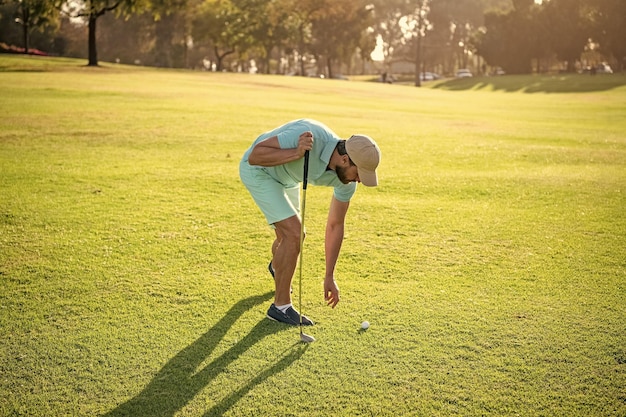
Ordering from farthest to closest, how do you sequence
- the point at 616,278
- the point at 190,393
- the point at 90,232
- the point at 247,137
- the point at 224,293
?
1. the point at 247,137
2. the point at 90,232
3. the point at 616,278
4. the point at 224,293
5. the point at 190,393

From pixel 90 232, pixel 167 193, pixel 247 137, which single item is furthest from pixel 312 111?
pixel 90 232

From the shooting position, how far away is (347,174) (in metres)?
5.54

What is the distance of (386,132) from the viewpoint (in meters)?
19.6

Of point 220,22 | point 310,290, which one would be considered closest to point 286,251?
point 310,290

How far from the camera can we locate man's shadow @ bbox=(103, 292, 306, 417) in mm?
4605

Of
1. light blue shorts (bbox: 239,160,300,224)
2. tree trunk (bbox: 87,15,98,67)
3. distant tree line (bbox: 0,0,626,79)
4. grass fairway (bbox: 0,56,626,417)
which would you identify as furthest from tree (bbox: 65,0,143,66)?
light blue shorts (bbox: 239,160,300,224)

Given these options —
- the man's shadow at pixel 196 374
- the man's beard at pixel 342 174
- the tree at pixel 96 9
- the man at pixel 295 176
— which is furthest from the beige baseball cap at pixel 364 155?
the tree at pixel 96 9

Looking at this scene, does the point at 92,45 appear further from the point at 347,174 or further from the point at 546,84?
the point at 347,174

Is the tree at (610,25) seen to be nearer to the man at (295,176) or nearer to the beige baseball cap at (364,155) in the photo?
the man at (295,176)

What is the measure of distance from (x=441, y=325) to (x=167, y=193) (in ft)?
21.7

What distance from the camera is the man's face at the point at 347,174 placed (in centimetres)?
547

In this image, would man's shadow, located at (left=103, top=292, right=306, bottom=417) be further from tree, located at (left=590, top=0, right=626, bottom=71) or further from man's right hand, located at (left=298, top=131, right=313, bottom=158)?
tree, located at (left=590, top=0, right=626, bottom=71)

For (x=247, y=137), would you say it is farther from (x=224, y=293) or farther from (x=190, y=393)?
(x=190, y=393)

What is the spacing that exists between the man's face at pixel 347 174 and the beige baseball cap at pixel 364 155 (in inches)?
5.4
